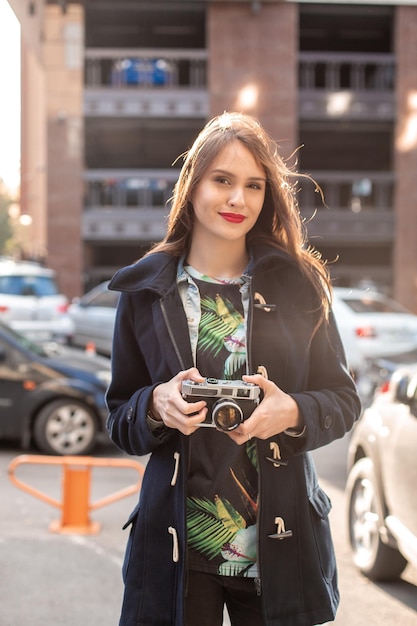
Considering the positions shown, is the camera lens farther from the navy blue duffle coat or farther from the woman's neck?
the woman's neck

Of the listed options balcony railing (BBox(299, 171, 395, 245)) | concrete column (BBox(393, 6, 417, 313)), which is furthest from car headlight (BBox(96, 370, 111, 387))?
concrete column (BBox(393, 6, 417, 313))

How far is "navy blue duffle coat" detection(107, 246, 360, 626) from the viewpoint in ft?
7.09

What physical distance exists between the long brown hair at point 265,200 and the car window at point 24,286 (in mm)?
15254

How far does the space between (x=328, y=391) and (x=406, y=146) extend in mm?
27666

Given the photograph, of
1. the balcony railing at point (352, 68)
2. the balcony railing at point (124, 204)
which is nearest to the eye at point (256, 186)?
the balcony railing at point (124, 204)

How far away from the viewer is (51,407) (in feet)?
28.1

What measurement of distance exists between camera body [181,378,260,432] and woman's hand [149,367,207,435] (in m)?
0.02

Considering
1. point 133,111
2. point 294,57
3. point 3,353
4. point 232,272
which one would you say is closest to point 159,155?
point 133,111

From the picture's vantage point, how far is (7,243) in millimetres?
61812

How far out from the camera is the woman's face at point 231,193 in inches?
89.5

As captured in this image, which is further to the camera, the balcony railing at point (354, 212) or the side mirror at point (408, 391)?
the balcony railing at point (354, 212)

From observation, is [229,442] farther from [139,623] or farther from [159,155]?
[159,155]

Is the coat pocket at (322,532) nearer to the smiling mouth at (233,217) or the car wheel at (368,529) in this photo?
the smiling mouth at (233,217)

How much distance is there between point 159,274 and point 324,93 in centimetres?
2732
